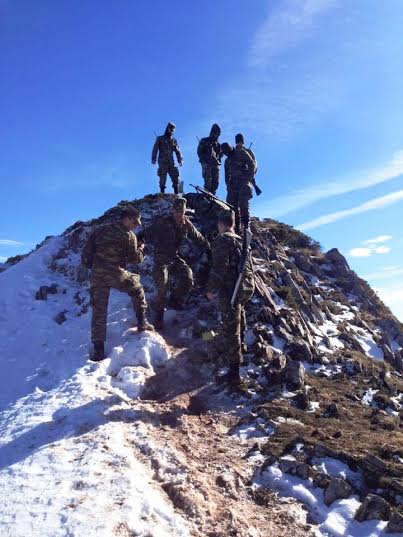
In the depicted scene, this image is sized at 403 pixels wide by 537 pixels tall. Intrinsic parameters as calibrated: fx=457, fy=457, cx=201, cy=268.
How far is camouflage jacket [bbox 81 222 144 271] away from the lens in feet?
30.3

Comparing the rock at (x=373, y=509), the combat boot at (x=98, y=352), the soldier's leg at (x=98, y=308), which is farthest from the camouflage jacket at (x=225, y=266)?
the rock at (x=373, y=509)

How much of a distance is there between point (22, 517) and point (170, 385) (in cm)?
419

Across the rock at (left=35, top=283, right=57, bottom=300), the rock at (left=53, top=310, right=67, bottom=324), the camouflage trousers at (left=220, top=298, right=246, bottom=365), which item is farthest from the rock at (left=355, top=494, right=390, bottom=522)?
the rock at (left=35, top=283, right=57, bottom=300)

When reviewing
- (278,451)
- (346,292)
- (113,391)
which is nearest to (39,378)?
(113,391)

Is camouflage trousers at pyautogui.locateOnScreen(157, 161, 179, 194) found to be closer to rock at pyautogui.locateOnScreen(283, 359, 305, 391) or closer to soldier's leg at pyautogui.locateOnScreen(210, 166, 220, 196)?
soldier's leg at pyautogui.locateOnScreen(210, 166, 220, 196)

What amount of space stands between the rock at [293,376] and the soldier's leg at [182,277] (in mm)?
3405

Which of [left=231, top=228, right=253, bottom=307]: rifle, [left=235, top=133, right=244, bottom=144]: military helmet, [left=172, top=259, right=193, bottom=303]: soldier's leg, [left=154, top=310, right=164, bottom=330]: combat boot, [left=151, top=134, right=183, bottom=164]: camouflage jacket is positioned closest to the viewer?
[left=231, top=228, right=253, bottom=307]: rifle

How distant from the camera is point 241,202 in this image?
15.6 metres

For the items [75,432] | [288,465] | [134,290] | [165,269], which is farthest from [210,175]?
[288,465]

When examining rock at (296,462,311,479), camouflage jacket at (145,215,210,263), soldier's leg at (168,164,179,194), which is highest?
soldier's leg at (168,164,179,194)

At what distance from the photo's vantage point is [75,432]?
22.0ft

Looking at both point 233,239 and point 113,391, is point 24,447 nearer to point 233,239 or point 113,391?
point 113,391

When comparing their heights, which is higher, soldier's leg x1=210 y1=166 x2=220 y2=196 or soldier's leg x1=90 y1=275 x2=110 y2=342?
soldier's leg x1=210 y1=166 x2=220 y2=196

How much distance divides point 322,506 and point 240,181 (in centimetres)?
1182
